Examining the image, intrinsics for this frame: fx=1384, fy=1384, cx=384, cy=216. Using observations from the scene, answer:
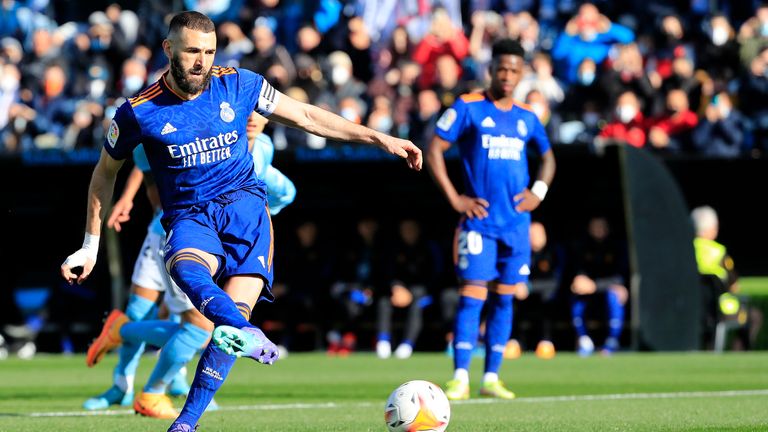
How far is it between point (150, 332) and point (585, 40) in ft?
38.9

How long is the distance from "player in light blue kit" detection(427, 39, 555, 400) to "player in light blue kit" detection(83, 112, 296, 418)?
6.36 ft

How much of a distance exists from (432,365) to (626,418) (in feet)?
22.4

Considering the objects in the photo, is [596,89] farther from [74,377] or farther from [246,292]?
[246,292]

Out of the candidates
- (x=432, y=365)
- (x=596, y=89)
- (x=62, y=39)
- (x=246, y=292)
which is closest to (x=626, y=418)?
(x=246, y=292)

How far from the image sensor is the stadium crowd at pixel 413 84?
17797 millimetres

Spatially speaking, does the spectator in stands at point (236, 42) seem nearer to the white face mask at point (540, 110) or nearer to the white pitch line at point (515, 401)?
the white face mask at point (540, 110)

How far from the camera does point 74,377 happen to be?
43.8 ft

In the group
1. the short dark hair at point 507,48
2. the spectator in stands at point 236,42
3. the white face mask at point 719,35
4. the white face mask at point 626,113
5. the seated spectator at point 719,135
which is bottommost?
the seated spectator at point 719,135

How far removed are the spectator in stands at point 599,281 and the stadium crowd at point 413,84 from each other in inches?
11.4

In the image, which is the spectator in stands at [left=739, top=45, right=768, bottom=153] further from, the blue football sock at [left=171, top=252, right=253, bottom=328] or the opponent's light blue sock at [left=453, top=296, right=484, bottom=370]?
the blue football sock at [left=171, top=252, right=253, bottom=328]

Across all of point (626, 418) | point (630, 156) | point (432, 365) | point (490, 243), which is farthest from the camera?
point (630, 156)

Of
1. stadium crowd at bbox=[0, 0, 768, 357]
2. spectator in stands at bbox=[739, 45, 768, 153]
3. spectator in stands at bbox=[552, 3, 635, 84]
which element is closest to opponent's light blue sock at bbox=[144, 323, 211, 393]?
stadium crowd at bbox=[0, 0, 768, 357]

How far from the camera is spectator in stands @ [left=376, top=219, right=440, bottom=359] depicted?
17.8 metres

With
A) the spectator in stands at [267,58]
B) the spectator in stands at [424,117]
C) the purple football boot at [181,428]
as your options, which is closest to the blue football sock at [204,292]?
the purple football boot at [181,428]
